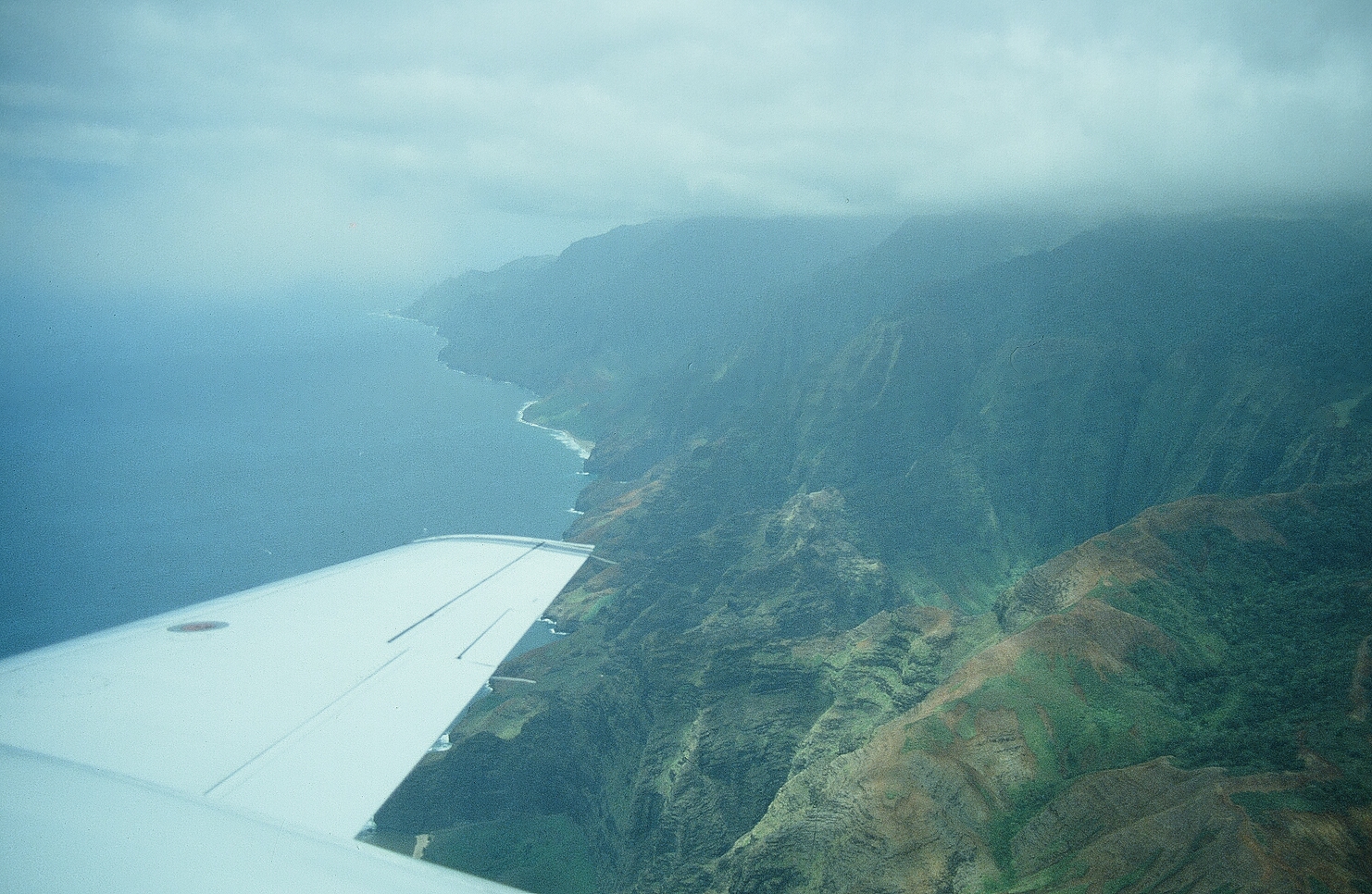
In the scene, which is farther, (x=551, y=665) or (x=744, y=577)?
(x=744, y=577)

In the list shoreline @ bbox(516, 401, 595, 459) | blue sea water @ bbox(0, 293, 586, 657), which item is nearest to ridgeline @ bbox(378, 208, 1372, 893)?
blue sea water @ bbox(0, 293, 586, 657)

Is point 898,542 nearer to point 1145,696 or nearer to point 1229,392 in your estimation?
point 1229,392

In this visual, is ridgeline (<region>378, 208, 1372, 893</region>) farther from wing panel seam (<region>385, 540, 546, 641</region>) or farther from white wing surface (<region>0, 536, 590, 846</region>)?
white wing surface (<region>0, 536, 590, 846</region>)

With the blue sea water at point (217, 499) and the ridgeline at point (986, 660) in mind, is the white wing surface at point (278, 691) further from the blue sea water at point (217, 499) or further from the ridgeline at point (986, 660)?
the blue sea water at point (217, 499)

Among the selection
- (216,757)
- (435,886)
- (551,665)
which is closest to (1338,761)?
(435,886)

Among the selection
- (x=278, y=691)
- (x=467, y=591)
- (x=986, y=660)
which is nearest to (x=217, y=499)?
(x=467, y=591)

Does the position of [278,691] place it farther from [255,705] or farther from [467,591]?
[467,591]
